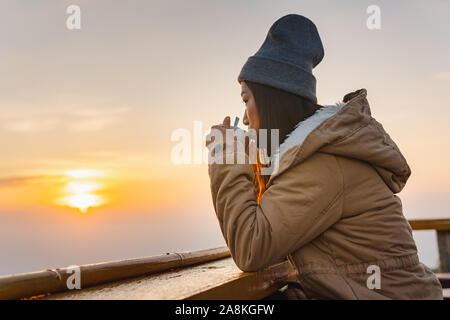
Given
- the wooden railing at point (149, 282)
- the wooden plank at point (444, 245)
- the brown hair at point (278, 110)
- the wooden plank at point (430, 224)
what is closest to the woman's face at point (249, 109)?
the brown hair at point (278, 110)

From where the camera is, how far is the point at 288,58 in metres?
1.40

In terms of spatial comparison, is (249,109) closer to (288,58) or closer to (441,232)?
(288,58)

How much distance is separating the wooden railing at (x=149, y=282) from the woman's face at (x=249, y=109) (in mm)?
480

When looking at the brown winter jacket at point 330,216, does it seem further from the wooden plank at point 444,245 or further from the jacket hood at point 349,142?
the wooden plank at point 444,245

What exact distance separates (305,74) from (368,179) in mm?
452

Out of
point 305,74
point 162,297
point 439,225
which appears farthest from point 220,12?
point 162,297

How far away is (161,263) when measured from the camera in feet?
4.11

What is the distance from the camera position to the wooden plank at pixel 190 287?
2.72 feet

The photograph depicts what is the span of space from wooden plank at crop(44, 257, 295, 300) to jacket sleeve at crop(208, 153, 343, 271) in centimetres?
6

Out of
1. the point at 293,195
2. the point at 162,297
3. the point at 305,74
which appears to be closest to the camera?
the point at 162,297

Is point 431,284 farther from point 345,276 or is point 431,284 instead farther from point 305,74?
point 305,74

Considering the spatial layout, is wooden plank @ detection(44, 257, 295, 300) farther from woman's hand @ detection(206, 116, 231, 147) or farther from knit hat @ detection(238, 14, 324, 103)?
knit hat @ detection(238, 14, 324, 103)

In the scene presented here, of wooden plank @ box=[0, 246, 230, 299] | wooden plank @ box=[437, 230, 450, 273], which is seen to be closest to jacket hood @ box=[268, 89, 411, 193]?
wooden plank @ box=[0, 246, 230, 299]

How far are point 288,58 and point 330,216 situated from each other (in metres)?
0.61
